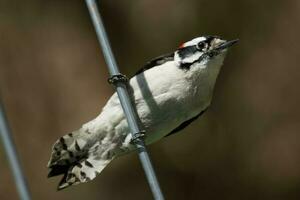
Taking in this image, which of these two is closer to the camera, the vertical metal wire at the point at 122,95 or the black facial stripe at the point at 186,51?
the vertical metal wire at the point at 122,95

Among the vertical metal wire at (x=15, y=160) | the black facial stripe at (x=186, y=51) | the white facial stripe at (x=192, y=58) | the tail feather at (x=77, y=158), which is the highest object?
the black facial stripe at (x=186, y=51)

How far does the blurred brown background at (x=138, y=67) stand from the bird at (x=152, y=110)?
1379 mm

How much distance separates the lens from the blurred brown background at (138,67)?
3932 millimetres

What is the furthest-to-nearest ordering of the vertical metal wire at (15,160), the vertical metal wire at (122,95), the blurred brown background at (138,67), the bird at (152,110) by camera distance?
the blurred brown background at (138,67) → the bird at (152,110) → the vertical metal wire at (122,95) → the vertical metal wire at (15,160)

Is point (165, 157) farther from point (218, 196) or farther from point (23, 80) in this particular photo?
point (23, 80)

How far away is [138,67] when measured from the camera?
13.0 ft

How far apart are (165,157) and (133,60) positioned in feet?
1.43

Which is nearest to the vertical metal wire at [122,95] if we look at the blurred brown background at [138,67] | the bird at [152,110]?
the bird at [152,110]

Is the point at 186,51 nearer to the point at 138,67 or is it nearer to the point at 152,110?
the point at 152,110

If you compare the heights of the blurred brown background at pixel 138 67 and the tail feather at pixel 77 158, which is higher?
the blurred brown background at pixel 138 67

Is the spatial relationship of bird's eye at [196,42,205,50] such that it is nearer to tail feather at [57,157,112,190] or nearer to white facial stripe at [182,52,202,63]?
white facial stripe at [182,52,202,63]

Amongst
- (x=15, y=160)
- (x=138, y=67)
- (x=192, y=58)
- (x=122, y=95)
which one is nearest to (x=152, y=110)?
(x=192, y=58)

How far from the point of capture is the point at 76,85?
4.02m

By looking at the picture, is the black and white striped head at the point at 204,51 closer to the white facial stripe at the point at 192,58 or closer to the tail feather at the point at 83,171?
the white facial stripe at the point at 192,58
